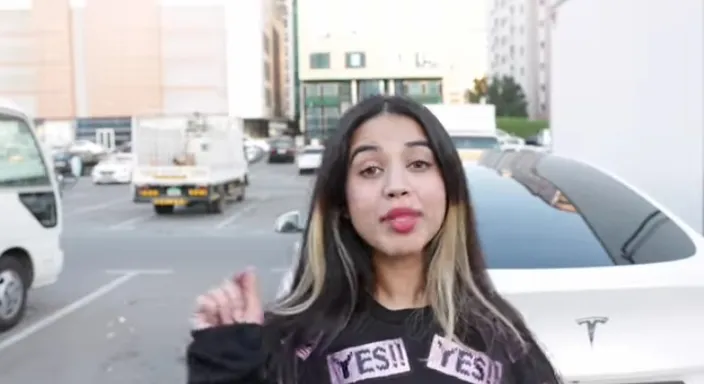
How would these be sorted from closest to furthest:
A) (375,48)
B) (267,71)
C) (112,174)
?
(112,174) < (375,48) < (267,71)

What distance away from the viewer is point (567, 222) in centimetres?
362

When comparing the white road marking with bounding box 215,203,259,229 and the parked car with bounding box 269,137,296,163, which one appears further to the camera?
the parked car with bounding box 269,137,296,163

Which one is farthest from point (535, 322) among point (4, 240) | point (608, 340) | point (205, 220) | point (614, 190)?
point (205, 220)

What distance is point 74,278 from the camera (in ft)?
33.8

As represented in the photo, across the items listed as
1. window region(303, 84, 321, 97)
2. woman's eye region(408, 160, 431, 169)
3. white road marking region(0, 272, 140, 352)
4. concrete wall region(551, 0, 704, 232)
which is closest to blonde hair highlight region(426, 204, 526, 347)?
woman's eye region(408, 160, 431, 169)

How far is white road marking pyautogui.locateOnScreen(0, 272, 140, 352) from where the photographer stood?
6945 mm

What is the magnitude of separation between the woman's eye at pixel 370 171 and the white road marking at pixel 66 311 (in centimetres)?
576

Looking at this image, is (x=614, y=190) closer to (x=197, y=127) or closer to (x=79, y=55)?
(x=197, y=127)

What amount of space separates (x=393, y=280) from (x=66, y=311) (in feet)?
23.5

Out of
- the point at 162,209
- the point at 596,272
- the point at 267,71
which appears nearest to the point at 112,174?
the point at 162,209

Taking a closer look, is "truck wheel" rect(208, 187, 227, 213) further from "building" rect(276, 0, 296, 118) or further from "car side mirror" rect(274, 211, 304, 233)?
"building" rect(276, 0, 296, 118)

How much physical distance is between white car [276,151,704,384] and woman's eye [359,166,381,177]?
1.58 feet

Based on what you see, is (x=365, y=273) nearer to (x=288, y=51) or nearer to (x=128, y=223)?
(x=128, y=223)

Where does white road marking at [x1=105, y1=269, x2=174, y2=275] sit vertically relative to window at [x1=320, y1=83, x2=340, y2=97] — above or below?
below
